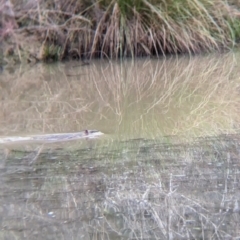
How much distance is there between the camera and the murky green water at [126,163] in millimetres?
1744

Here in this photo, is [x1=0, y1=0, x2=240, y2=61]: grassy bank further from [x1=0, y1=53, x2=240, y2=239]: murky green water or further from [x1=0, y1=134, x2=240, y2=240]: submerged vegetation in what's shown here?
[x1=0, y1=134, x2=240, y2=240]: submerged vegetation

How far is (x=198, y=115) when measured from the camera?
319 centimetres

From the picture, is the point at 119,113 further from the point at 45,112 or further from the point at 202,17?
the point at 202,17

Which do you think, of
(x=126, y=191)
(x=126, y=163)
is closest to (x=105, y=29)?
(x=126, y=163)

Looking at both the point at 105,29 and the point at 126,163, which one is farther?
the point at 105,29

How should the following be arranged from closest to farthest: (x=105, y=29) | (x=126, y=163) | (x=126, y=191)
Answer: (x=126, y=191), (x=126, y=163), (x=105, y=29)

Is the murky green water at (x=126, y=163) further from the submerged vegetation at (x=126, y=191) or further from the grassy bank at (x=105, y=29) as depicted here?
the grassy bank at (x=105, y=29)

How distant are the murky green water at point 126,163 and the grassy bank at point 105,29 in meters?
2.17

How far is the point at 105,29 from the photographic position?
21.8 feet

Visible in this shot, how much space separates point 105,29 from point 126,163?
14.5 ft

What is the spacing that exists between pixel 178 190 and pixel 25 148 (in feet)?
2.89

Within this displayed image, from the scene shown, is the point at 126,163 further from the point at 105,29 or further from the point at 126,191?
the point at 105,29

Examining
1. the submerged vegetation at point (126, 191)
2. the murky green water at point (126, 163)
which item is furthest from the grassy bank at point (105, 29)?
the submerged vegetation at point (126, 191)

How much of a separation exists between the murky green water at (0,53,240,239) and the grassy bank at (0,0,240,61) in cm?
217
